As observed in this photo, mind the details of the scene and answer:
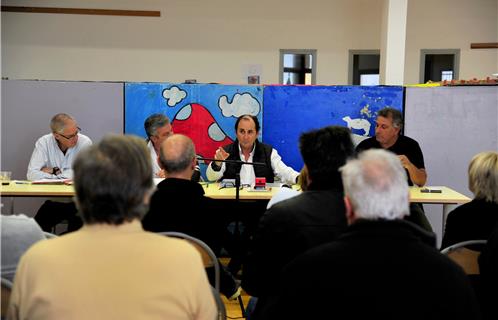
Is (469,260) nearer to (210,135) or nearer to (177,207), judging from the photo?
(177,207)

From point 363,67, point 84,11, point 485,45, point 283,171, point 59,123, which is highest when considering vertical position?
point 84,11

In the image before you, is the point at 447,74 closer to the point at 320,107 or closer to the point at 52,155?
the point at 320,107

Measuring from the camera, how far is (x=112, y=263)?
4.07ft

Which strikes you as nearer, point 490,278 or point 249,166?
point 490,278

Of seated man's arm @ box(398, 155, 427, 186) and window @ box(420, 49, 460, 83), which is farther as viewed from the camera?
window @ box(420, 49, 460, 83)

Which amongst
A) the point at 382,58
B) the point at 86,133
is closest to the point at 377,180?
the point at 86,133

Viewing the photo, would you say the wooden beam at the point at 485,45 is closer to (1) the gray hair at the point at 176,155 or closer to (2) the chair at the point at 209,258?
(1) the gray hair at the point at 176,155

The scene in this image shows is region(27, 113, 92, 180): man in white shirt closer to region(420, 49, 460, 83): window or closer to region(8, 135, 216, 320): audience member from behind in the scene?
region(8, 135, 216, 320): audience member from behind

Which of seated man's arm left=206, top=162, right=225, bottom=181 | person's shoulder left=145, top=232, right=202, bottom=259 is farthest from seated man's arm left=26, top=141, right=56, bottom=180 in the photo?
person's shoulder left=145, top=232, right=202, bottom=259

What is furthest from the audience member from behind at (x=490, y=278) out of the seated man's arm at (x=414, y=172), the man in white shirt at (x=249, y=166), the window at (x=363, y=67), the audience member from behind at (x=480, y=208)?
the window at (x=363, y=67)

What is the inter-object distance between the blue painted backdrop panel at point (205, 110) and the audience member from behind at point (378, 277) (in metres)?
3.81

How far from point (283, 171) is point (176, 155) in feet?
6.76

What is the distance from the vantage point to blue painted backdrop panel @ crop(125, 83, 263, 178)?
5.00m

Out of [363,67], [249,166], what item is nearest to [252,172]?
[249,166]
